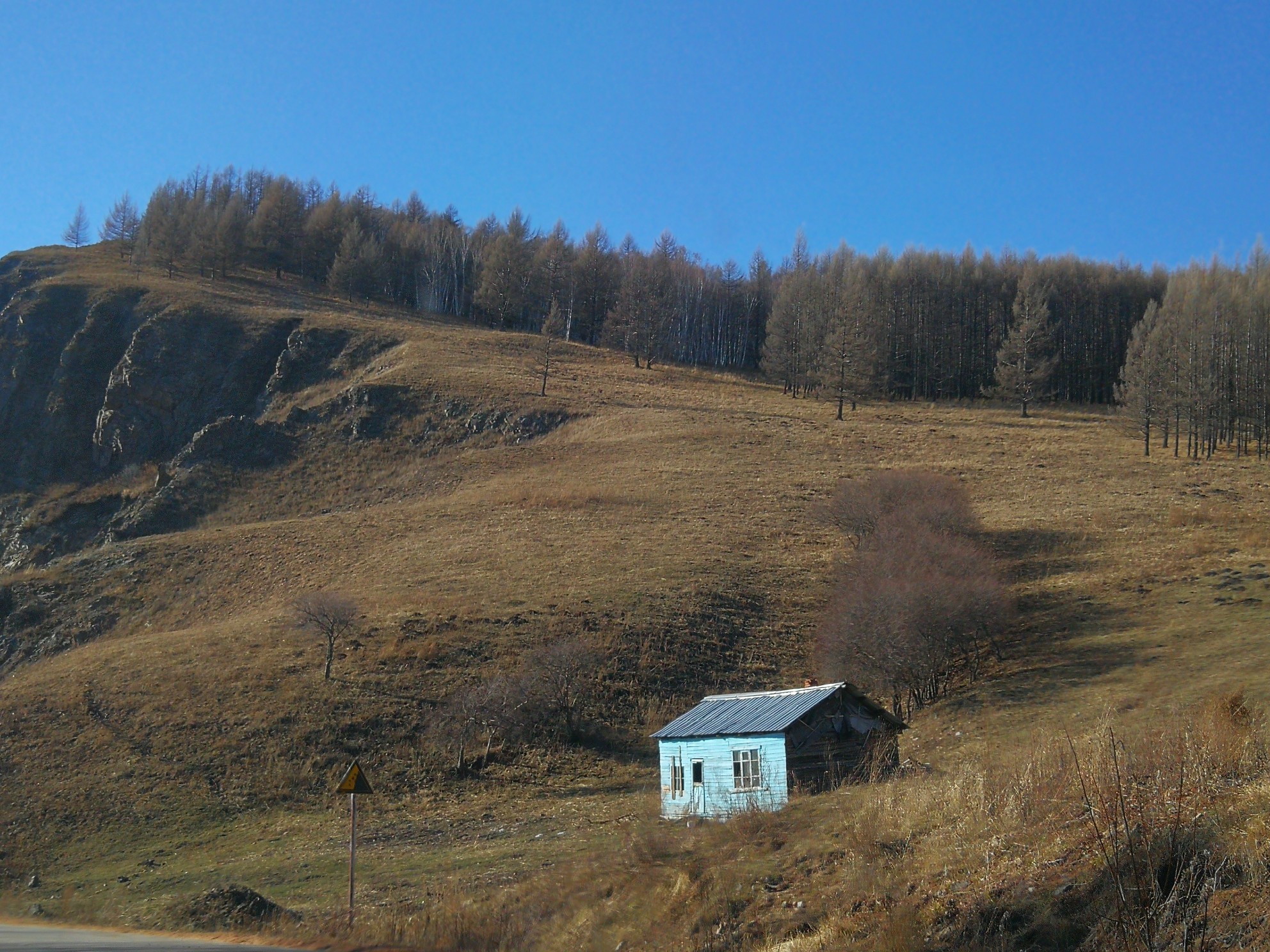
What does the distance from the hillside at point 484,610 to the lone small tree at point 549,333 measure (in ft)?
4.81

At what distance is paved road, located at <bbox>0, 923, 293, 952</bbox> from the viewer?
39.7ft

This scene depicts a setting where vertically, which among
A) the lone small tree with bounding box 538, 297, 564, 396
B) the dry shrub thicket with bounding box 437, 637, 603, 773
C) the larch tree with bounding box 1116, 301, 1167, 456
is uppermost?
the lone small tree with bounding box 538, 297, 564, 396

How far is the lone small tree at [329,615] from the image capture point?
119ft

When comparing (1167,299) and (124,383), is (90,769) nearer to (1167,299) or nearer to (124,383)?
(124,383)

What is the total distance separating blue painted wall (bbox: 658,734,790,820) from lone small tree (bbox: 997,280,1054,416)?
64.5 meters

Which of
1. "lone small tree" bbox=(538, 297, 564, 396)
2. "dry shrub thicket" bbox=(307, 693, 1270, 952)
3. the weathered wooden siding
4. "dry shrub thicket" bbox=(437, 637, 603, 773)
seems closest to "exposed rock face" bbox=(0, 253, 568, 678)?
"lone small tree" bbox=(538, 297, 564, 396)

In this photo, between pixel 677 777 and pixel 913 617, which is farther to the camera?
pixel 913 617

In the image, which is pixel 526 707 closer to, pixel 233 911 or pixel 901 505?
pixel 233 911

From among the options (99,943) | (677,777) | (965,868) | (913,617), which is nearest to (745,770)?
(677,777)

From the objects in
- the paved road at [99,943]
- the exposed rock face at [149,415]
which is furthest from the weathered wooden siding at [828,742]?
the exposed rock face at [149,415]

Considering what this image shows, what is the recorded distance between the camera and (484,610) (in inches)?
1570

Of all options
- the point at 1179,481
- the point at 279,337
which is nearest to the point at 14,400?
the point at 279,337

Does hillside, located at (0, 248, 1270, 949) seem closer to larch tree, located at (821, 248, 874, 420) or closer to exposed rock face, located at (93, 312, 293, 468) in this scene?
exposed rock face, located at (93, 312, 293, 468)

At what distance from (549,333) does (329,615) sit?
5752 cm
